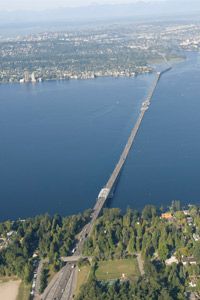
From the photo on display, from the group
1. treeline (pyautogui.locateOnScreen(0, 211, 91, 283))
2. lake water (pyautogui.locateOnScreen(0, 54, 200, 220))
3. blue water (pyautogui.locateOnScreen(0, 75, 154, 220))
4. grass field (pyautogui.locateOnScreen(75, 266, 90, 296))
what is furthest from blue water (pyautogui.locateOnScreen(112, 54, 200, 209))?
grass field (pyautogui.locateOnScreen(75, 266, 90, 296))

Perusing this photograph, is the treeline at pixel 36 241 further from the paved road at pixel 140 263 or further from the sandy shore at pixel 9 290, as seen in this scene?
the paved road at pixel 140 263

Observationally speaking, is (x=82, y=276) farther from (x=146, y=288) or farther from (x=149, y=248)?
(x=149, y=248)

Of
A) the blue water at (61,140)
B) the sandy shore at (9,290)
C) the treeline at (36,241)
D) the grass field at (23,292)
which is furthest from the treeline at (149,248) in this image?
the blue water at (61,140)

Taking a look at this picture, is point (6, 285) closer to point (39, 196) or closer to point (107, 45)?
point (39, 196)

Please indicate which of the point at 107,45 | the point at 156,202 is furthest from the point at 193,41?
the point at 156,202

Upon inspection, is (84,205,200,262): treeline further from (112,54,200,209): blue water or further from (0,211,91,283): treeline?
(112,54,200,209): blue water
